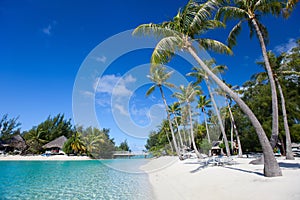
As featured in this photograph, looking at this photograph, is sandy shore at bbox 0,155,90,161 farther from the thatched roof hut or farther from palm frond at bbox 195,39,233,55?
palm frond at bbox 195,39,233,55

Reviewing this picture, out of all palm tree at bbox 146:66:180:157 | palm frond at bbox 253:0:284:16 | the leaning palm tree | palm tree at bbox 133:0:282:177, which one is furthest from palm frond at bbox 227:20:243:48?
palm tree at bbox 146:66:180:157

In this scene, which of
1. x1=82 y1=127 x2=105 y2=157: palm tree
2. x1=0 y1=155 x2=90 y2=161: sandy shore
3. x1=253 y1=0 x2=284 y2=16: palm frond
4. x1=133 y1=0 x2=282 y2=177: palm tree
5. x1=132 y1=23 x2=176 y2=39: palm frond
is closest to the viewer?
x1=133 y1=0 x2=282 y2=177: palm tree

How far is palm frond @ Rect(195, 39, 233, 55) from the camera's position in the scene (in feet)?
29.1

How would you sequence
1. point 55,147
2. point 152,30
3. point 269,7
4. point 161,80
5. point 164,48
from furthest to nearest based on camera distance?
1. point 55,147
2. point 161,80
3. point 152,30
4. point 269,7
5. point 164,48

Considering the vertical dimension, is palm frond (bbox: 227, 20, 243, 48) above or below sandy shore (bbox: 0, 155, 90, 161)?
above

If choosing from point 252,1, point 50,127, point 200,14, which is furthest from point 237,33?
point 50,127

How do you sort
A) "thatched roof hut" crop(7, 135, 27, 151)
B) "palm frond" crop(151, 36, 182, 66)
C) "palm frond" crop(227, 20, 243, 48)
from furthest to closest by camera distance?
"thatched roof hut" crop(7, 135, 27, 151) < "palm frond" crop(227, 20, 243, 48) < "palm frond" crop(151, 36, 182, 66)

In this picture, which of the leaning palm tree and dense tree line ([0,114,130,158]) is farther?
dense tree line ([0,114,130,158])

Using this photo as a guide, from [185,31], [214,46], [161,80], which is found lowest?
[214,46]

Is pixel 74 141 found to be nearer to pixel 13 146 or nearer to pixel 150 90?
pixel 13 146

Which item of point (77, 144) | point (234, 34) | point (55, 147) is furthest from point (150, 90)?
point (55, 147)

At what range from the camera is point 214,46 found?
9.08 m

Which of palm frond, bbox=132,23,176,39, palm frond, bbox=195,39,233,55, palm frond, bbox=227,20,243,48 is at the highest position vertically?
palm frond, bbox=227,20,243,48

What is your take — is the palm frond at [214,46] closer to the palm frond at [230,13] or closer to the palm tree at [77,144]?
the palm frond at [230,13]
